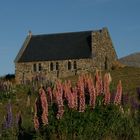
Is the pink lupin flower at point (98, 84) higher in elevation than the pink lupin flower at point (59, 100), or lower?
higher

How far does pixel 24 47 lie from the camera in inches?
3415

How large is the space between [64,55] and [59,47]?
5.83ft

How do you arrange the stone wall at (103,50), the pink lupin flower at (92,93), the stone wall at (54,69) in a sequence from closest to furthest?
1. the pink lupin flower at (92,93)
2. the stone wall at (54,69)
3. the stone wall at (103,50)

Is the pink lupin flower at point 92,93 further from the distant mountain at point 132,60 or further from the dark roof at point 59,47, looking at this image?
the distant mountain at point 132,60

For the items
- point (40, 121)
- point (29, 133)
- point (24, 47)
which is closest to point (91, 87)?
point (40, 121)

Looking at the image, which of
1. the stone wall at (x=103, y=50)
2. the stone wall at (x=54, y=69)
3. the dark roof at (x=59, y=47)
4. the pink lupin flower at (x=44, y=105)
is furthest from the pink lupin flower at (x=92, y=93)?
the stone wall at (x=103, y=50)

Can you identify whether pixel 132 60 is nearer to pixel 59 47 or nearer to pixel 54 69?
pixel 59 47

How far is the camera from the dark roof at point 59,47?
82.4 meters

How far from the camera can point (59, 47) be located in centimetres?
8412

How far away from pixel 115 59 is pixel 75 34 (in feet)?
23.2

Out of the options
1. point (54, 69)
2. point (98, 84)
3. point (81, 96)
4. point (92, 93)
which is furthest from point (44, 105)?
point (54, 69)

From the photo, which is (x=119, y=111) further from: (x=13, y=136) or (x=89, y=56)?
(x=89, y=56)

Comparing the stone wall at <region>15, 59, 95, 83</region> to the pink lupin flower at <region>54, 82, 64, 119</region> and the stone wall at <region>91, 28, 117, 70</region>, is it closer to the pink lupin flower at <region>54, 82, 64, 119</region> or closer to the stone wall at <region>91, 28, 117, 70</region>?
the stone wall at <region>91, 28, 117, 70</region>

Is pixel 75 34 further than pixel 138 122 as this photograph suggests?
Yes
